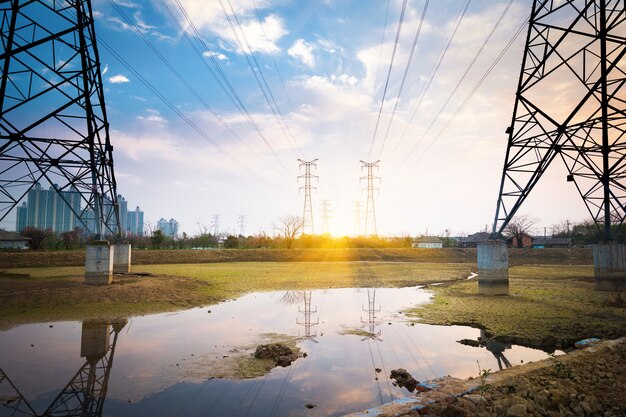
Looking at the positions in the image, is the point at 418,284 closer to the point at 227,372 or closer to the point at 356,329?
the point at 356,329

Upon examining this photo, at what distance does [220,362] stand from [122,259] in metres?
20.0

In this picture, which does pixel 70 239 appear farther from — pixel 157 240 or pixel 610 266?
pixel 610 266

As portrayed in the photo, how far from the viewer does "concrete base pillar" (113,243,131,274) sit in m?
25.4

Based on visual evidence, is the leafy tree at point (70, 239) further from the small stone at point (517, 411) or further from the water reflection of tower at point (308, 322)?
the small stone at point (517, 411)

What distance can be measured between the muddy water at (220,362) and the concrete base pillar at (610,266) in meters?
12.4

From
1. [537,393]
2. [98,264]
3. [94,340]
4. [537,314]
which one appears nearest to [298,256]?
[98,264]

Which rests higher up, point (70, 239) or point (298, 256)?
point (70, 239)

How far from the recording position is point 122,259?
25609 mm

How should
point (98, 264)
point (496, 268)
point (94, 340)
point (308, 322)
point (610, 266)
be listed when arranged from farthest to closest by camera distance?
1. point (610, 266)
2. point (496, 268)
3. point (98, 264)
4. point (308, 322)
5. point (94, 340)

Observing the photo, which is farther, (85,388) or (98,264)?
(98,264)

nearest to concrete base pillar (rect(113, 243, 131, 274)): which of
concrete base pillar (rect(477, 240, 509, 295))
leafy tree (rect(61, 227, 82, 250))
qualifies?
concrete base pillar (rect(477, 240, 509, 295))

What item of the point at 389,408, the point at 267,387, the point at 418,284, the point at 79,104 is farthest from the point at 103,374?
the point at 418,284

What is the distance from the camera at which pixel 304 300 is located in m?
18.9

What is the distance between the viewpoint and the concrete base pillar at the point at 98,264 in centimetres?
1814
